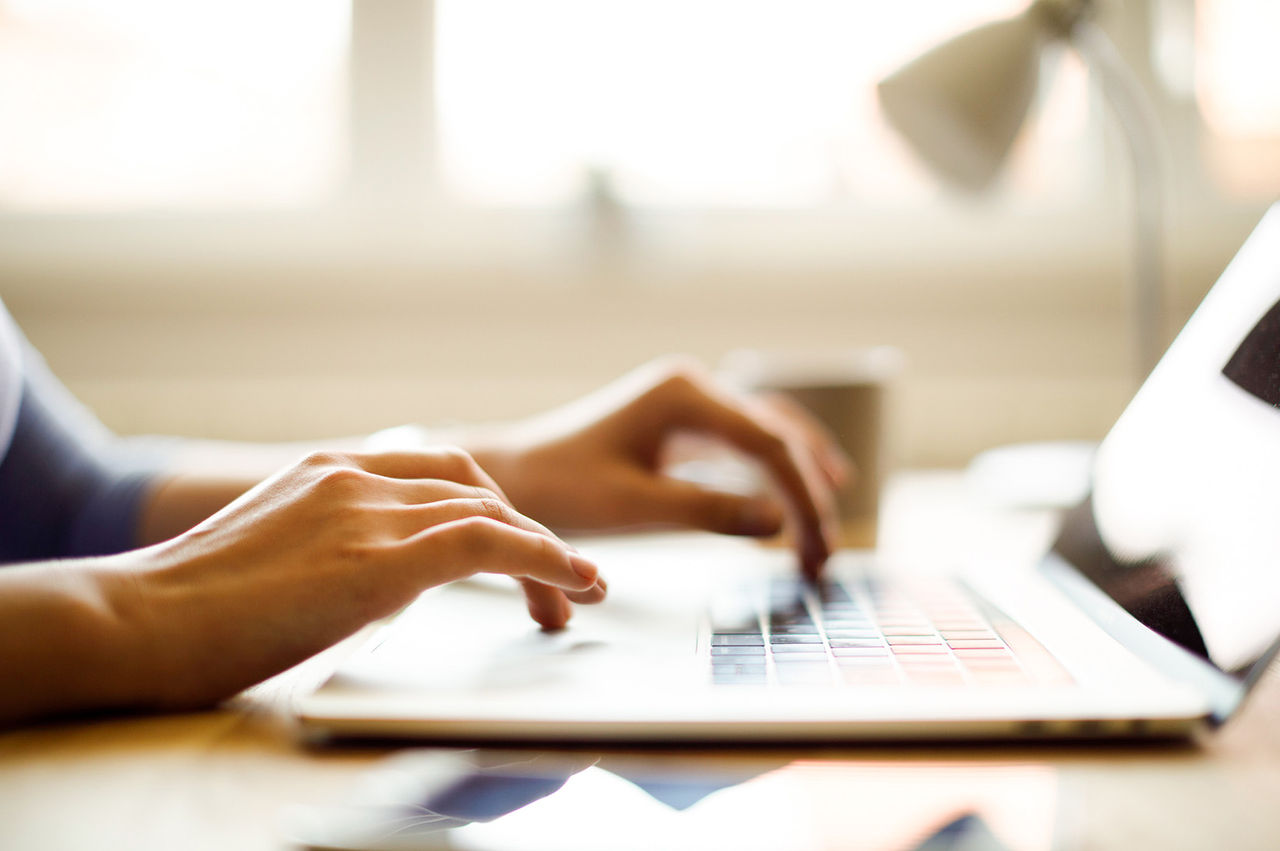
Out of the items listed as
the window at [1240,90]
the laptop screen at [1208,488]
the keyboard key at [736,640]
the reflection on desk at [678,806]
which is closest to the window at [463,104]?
the window at [1240,90]

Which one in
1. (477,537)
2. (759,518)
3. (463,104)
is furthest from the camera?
(463,104)

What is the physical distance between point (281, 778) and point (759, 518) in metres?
0.37

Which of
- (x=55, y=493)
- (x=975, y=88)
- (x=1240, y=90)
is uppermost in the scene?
(x=1240, y=90)

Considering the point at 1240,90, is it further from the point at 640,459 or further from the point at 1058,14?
the point at 640,459

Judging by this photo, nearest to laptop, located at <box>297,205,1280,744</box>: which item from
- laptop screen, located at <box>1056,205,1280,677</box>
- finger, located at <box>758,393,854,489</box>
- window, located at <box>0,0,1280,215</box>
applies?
laptop screen, located at <box>1056,205,1280,677</box>

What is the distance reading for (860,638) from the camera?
1.24 ft

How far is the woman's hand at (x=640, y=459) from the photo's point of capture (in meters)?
0.60

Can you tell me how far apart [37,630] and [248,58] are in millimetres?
1397

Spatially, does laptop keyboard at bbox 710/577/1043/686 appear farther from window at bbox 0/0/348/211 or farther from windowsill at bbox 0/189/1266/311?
window at bbox 0/0/348/211

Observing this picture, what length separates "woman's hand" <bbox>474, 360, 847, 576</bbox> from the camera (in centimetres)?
60

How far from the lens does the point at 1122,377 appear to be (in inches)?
47.7

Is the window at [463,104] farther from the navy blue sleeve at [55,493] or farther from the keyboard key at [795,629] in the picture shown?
the keyboard key at [795,629]

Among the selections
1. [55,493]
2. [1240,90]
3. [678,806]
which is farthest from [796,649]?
[1240,90]

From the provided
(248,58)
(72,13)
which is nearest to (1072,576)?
(248,58)
